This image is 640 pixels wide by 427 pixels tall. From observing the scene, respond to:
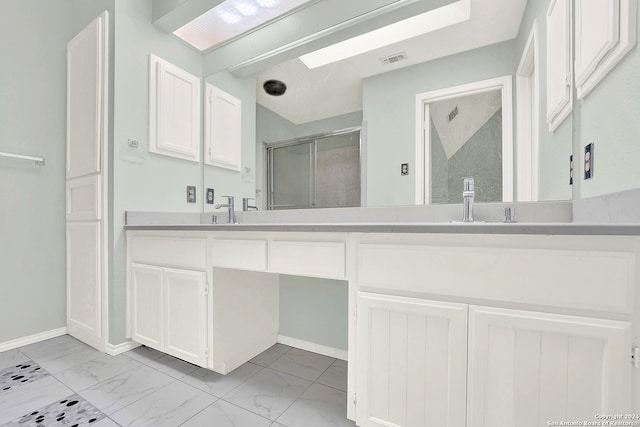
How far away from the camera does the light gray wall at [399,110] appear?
1249 mm

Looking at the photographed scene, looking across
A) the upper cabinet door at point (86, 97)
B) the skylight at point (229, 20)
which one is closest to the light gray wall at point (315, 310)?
the upper cabinet door at point (86, 97)

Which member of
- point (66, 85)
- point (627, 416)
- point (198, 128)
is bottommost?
point (627, 416)

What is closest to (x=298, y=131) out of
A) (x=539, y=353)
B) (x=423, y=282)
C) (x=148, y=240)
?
(x=148, y=240)

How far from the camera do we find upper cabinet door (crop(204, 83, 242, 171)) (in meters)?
2.00

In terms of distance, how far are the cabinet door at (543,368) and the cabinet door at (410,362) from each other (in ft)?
0.15

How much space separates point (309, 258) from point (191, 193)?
1.46m

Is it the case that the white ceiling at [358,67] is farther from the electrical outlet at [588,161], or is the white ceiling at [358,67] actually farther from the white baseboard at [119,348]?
the white baseboard at [119,348]

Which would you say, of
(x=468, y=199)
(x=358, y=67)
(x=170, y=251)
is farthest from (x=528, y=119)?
(x=170, y=251)

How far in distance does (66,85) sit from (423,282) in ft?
9.05

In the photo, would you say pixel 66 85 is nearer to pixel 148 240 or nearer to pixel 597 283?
pixel 148 240

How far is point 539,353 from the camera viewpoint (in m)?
0.69

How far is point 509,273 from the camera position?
717 mm

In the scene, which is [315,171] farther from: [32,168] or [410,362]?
[32,168]

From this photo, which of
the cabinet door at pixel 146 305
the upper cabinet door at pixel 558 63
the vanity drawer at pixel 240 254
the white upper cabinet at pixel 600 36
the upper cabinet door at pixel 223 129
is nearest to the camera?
the white upper cabinet at pixel 600 36
